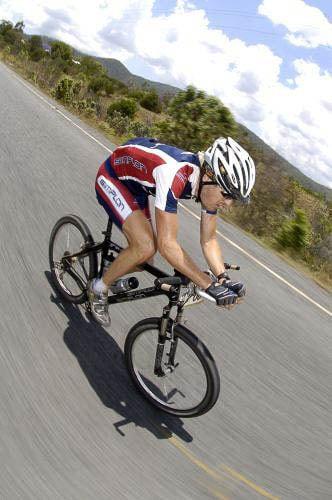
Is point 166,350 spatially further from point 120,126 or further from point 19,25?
point 19,25

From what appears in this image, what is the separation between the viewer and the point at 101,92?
51156 mm

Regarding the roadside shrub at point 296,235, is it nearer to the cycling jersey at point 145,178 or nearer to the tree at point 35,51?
the cycling jersey at point 145,178

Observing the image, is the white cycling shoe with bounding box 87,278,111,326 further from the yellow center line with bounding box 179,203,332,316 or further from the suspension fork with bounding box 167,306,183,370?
the yellow center line with bounding box 179,203,332,316

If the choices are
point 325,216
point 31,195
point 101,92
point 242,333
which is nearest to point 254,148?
point 325,216

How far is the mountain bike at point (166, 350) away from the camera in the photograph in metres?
3.59

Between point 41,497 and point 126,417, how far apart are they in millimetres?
1007

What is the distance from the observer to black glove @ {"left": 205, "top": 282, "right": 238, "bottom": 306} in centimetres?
319

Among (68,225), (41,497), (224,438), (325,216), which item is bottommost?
(41,497)

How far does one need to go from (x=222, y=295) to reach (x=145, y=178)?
1.17 m

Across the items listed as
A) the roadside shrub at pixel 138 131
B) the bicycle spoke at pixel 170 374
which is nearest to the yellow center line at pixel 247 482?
the bicycle spoke at pixel 170 374

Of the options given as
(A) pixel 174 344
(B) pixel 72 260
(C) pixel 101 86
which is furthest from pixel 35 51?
Result: (A) pixel 174 344

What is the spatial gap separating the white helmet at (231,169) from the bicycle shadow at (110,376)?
6.07 ft

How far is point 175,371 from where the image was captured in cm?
388

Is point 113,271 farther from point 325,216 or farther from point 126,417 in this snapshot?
point 325,216
